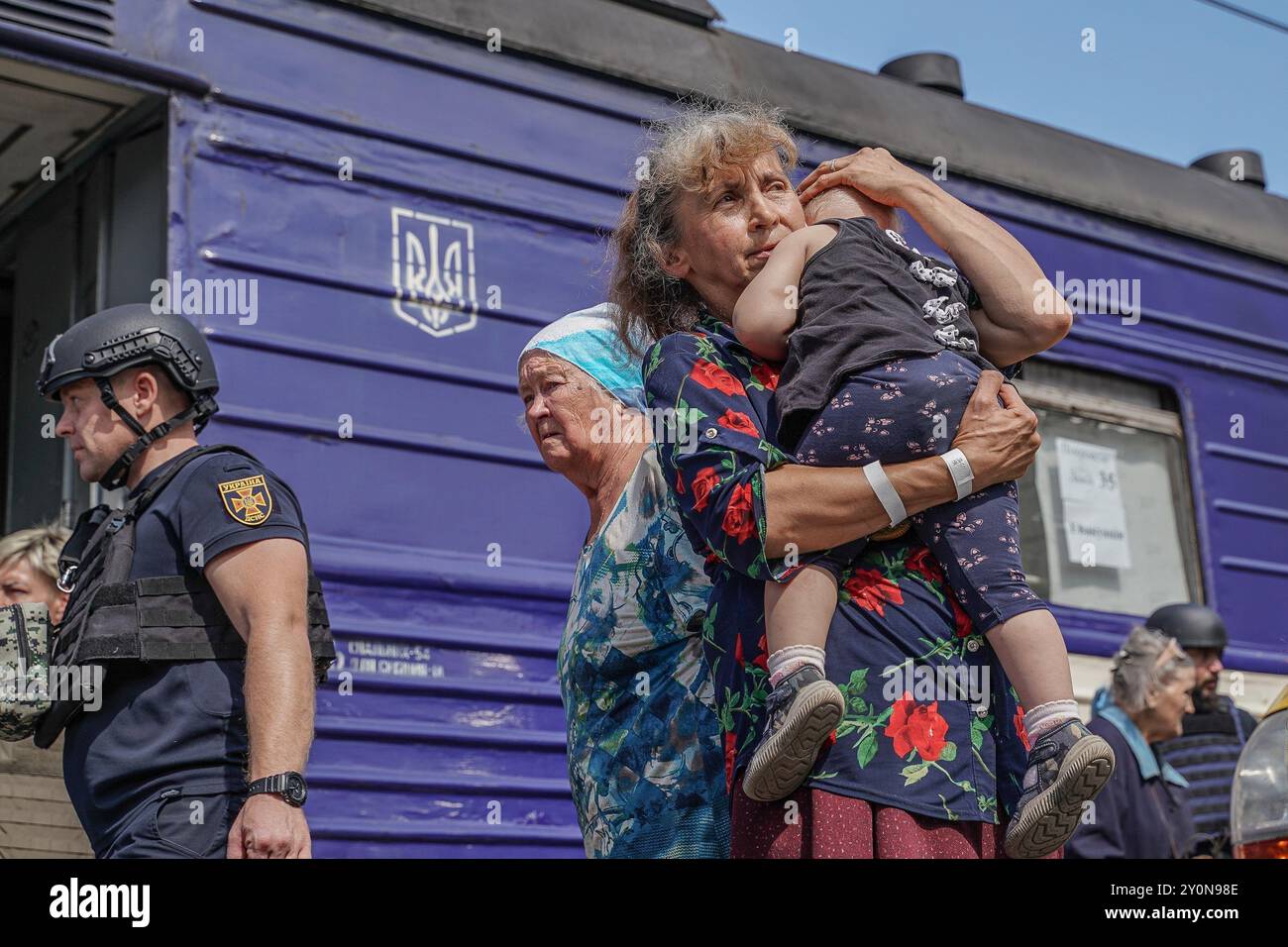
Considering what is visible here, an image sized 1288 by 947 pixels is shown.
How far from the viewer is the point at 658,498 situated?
2.51 m

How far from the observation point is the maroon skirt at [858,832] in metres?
1.86

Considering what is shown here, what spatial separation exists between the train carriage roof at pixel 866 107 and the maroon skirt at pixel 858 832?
8.70 feet

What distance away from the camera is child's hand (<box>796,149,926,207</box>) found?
232cm

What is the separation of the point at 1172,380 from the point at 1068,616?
1109 millimetres

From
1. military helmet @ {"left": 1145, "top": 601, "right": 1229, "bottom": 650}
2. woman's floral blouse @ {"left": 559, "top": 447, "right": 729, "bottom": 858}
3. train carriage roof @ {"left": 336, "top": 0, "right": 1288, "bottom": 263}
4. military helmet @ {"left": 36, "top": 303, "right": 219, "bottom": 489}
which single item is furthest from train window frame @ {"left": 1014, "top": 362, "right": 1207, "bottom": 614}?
military helmet @ {"left": 36, "top": 303, "right": 219, "bottom": 489}

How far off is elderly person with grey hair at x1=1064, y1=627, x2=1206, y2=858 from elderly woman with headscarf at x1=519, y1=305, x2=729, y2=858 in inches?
108

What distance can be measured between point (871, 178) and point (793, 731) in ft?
2.97

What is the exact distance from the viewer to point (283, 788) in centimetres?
246

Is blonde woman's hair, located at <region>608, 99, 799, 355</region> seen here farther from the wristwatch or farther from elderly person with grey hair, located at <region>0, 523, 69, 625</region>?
elderly person with grey hair, located at <region>0, 523, 69, 625</region>

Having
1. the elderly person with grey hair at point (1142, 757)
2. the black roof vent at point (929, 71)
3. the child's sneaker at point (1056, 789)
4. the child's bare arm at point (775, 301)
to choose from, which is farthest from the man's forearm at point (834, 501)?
the black roof vent at point (929, 71)

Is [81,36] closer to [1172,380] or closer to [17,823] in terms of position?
[17,823]
